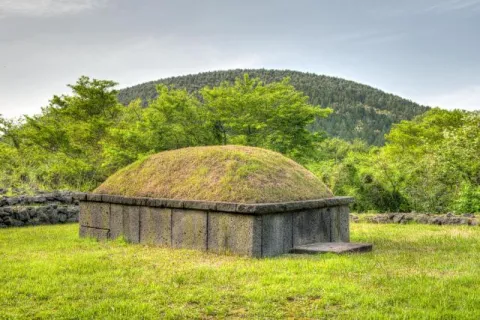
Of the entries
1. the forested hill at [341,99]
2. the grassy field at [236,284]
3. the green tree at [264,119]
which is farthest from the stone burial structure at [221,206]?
the forested hill at [341,99]

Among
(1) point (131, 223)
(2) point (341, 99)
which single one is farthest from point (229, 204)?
(2) point (341, 99)

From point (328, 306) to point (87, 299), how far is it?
2.69 meters

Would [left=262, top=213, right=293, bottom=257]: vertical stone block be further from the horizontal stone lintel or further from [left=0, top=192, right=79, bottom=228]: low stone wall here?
[left=0, top=192, right=79, bottom=228]: low stone wall

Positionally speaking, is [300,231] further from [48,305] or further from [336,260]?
[48,305]

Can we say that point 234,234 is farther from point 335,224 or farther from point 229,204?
point 335,224

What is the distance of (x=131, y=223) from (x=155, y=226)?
2.45 ft

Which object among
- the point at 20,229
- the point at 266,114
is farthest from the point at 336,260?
the point at 266,114

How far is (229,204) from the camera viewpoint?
848cm

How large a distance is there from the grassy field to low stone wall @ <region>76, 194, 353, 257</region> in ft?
1.18

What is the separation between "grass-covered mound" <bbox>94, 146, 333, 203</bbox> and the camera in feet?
29.9

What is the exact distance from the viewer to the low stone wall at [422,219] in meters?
13.6

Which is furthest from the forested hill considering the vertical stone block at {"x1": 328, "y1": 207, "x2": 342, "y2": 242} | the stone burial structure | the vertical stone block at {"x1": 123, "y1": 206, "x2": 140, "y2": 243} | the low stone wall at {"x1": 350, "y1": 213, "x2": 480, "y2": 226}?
the vertical stone block at {"x1": 328, "y1": 207, "x2": 342, "y2": 242}

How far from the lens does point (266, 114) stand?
23.1 meters

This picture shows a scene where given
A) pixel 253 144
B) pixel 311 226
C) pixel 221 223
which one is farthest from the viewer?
pixel 253 144
